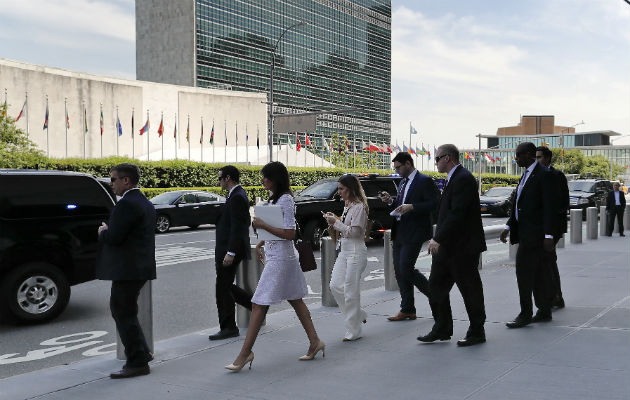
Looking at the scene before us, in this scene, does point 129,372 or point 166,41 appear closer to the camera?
point 129,372

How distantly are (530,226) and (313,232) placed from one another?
27.1 ft

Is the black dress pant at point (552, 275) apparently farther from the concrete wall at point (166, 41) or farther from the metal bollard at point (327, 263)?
the concrete wall at point (166, 41)

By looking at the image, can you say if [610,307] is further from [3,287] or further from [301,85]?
[301,85]

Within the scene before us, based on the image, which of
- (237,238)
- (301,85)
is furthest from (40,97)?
(301,85)

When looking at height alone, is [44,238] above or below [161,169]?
below

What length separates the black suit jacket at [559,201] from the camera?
622 centimetres

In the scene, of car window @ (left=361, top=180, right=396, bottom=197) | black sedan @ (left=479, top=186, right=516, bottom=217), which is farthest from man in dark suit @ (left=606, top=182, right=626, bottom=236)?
black sedan @ (left=479, top=186, right=516, bottom=217)

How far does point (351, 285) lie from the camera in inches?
233

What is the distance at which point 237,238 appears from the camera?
19.0 feet

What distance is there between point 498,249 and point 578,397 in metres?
11.4

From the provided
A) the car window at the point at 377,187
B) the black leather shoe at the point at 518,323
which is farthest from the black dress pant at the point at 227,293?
the car window at the point at 377,187

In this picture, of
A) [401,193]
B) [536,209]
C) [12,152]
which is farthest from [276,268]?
[12,152]

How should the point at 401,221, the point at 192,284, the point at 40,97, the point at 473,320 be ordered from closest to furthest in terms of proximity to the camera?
the point at 473,320 < the point at 401,221 < the point at 192,284 < the point at 40,97

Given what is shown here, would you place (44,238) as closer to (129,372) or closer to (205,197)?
(129,372)
